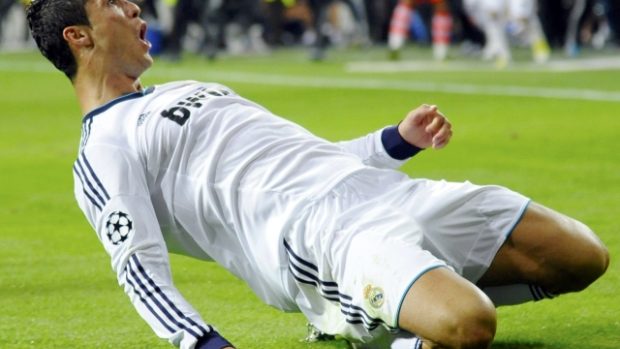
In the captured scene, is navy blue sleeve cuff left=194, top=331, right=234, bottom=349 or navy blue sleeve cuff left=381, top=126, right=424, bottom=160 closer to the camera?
navy blue sleeve cuff left=194, top=331, right=234, bottom=349

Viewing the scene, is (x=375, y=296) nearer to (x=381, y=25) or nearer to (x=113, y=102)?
(x=113, y=102)

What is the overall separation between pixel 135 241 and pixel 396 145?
1160 millimetres

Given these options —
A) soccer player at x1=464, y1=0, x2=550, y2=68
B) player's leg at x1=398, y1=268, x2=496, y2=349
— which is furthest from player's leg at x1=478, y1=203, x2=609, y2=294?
soccer player at x1=464, y1=0, x2=550, y2=68


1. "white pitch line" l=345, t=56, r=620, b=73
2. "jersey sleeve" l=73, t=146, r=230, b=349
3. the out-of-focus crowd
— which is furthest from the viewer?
the out-of-focus crowd

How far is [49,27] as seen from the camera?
194 inches

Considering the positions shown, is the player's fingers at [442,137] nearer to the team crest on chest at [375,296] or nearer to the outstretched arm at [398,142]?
the outstretched arm at [398,142]

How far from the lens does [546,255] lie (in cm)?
482

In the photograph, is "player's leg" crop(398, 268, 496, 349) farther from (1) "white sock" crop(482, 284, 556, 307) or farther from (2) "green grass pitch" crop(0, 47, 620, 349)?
(2) "green grass pitch" crop(0, 47, 620, 349)

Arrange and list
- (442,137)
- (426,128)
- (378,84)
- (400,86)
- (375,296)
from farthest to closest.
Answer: (378,84) < (400,86) < (426,128) < (442,137) < (375,296)

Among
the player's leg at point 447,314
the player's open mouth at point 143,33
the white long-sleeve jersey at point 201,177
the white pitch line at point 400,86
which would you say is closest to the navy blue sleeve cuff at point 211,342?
the white long-sleeve jersey at point 201,177

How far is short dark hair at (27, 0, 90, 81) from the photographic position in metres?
4.91

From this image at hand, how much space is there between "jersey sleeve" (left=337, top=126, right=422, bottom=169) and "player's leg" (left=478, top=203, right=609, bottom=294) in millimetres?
492

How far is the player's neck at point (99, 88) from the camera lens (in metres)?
4.91

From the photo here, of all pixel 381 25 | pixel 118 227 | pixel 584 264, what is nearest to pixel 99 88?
pixel 118 227
